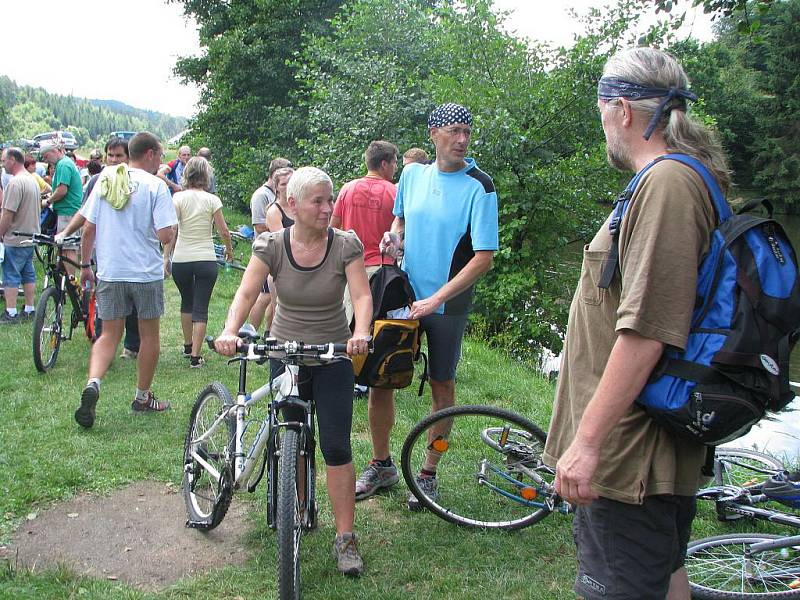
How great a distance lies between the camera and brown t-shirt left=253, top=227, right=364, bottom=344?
3654 millimetres

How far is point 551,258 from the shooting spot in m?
11.0

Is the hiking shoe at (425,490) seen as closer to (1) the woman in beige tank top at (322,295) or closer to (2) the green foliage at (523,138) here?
(1) the woman in beige tank top at (322,295)

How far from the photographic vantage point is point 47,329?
7.24m

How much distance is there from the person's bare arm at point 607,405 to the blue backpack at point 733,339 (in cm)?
6

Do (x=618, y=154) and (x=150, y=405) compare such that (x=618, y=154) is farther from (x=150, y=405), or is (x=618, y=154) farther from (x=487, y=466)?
(x=150, y=405)

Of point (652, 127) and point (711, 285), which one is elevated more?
point (652, 127)

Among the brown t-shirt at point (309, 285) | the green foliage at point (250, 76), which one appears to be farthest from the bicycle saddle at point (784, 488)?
the green foliage at point (250, 76)

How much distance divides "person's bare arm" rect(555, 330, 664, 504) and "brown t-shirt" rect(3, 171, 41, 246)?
8.23 meters

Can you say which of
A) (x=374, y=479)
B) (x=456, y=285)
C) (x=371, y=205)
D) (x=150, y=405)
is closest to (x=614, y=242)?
(x=456, y=285)

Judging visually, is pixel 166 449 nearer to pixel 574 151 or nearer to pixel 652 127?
pixel 652 127

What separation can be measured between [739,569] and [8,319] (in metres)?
8.25

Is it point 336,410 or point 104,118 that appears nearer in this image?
point 336,410

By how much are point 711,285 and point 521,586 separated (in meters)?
2.13

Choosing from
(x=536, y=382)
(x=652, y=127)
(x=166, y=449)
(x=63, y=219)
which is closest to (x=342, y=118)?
(x=63, y=219)
